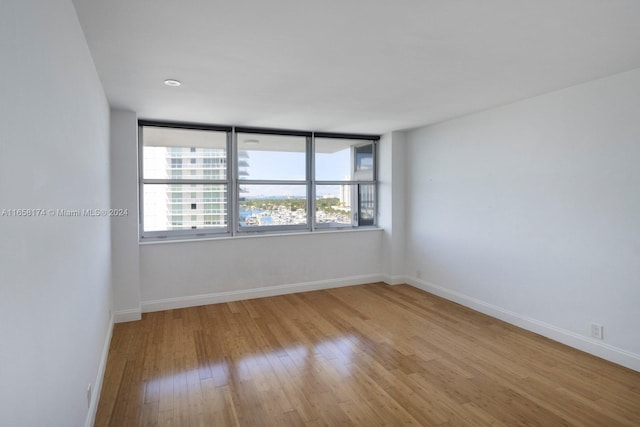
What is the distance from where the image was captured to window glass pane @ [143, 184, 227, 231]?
4660 mm

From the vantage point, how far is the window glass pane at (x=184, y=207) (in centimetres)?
466

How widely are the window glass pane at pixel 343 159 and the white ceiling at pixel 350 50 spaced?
1.80 m

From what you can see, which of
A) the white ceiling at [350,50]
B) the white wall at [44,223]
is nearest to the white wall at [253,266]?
the white ceiling at [350,50]

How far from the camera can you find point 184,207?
4.85 metres

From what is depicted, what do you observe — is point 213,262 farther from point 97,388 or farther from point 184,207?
point 97,388

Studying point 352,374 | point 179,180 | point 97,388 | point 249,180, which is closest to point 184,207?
point 179,180

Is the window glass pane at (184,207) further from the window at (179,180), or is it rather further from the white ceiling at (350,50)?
the white ceiling at (350,50)

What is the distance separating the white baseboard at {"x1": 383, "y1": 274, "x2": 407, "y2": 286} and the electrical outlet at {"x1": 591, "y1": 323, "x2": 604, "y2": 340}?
9.05 ft

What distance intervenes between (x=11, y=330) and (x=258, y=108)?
335cm

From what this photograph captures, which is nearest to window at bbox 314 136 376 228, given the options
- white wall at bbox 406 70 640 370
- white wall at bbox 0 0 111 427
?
white wall at bbox 406 70 640 370

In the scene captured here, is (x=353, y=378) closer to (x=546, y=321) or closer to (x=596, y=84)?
(x=546, y=321)

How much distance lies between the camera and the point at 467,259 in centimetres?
457

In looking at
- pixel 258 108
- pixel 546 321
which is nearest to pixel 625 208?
pixel 546 321

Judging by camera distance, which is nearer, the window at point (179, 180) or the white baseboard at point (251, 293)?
the white baseboard at point (251, 293)
